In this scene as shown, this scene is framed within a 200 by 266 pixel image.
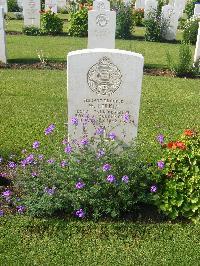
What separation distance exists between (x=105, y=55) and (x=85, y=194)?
148cm

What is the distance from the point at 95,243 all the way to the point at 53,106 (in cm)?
402

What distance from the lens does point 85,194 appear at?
423cm

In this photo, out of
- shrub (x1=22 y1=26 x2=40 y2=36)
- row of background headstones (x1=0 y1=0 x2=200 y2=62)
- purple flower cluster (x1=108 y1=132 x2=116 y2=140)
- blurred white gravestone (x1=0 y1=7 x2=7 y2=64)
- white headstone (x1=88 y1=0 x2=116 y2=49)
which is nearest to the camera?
purple flower cluster (x1=108 y1=132 x2=116 y2=140)

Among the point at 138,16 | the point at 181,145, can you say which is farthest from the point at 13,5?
the point at 181,145

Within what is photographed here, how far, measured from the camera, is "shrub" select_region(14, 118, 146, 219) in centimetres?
429

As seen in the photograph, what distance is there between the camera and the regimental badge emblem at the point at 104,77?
463 centimetres

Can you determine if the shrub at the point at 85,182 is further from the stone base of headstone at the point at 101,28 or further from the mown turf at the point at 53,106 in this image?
the stone base of headstone at the point at 101,28

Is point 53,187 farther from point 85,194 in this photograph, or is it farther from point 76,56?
point 76,56

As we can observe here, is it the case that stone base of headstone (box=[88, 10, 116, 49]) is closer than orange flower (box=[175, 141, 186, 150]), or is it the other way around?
orange flower (box=[175, 141, 186, 150])

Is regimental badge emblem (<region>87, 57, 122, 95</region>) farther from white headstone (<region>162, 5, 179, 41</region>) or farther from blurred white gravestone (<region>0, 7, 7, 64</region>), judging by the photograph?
white headstone (<region>162, 5, 179, 41</region>)

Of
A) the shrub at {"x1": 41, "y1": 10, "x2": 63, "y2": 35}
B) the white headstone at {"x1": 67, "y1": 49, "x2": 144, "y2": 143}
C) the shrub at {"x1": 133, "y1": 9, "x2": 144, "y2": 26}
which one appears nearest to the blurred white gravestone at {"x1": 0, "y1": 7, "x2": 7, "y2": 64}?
the shrub at {"x1": 41, "y1": 10, "x2": 63, "y2": 35}

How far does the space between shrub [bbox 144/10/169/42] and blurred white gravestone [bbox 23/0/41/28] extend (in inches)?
165

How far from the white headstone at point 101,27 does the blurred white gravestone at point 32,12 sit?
594 centimetres

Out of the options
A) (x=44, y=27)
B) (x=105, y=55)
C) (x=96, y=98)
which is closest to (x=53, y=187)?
(x=96, y=98)
